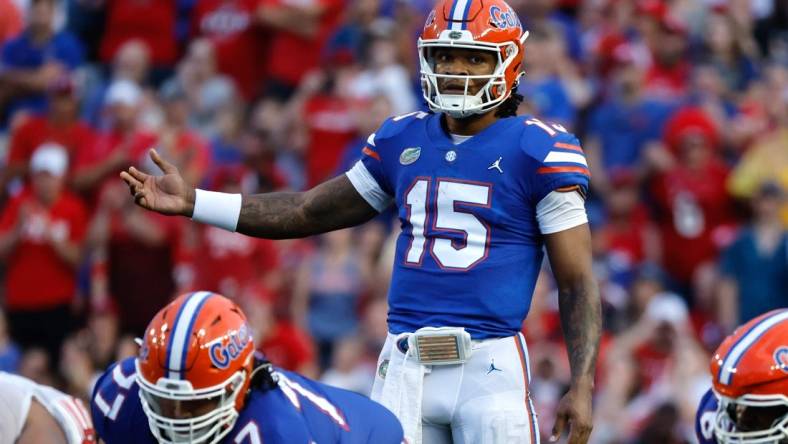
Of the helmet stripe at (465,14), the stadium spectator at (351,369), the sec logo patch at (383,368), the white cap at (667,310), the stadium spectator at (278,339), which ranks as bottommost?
the stadium spectator at (351,369)

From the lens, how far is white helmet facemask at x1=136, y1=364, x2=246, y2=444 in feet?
16.7

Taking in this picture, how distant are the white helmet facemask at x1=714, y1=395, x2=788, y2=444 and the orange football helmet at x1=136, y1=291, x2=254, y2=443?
1489mm

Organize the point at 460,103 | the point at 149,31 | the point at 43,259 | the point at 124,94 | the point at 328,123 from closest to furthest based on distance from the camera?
1. the point at 460,103
2. the point at 43,259
3. the point at 124,94
4. the point at 328,123
5. the point at 149,31

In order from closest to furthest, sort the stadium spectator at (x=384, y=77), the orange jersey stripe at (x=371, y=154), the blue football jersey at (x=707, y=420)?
the blue football jersey at (x=707, y=420) → the orange jersey stripe at (x=371, y=154) → the stadium spectator at (x=384, y=77)

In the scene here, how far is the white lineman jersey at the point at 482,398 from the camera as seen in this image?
5.47 meters

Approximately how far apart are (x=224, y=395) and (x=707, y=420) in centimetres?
154

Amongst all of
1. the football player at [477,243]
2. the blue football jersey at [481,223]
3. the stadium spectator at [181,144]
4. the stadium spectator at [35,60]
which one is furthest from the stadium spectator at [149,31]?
the blue football jersey at [481,223]

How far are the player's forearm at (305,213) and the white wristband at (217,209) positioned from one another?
40 mm

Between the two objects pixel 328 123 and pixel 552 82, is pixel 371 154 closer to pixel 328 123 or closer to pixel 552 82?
pixel 552 82

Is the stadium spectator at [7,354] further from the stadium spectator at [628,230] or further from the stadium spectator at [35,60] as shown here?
the stadium spectator at [628,230]

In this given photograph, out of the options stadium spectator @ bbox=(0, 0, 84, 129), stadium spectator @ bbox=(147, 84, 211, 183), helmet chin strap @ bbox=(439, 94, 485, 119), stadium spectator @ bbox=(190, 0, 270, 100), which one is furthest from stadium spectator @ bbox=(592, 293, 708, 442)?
stadium spectator @ bbox=(0, 0, 84, 129)

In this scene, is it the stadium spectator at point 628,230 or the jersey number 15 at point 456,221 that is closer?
the jersey number 15 at point 456,221

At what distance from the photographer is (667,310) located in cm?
1021

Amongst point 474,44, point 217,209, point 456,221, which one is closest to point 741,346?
point 456,221
